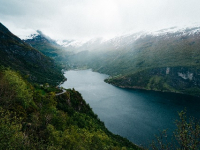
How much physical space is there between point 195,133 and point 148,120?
114484 mm

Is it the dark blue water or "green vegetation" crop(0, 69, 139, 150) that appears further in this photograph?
the dark blue water

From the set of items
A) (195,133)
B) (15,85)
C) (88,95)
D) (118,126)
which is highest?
(88,95)

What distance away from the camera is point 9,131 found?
17.4m

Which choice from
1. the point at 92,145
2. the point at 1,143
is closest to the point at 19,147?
the point at 1,143

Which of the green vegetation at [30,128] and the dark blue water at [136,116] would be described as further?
the dark blue water at [136,116]

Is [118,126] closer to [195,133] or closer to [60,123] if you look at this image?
[60,123]

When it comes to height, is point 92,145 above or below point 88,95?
below

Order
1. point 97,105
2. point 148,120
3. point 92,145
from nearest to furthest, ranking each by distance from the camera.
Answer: point 92,145
point 148,120
point 97,105

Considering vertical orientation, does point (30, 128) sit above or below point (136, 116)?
below

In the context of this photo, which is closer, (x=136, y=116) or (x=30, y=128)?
(x=30, y=128)

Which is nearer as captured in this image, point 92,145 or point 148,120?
point 92,145

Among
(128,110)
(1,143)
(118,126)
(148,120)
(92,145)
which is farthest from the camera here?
(128,110)

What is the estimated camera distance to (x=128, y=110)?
140000 mm

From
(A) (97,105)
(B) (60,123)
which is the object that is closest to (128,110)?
(A) (97,105)
